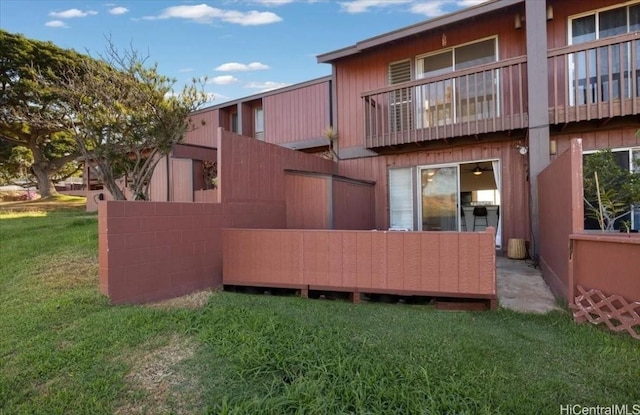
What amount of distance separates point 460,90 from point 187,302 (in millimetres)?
6352

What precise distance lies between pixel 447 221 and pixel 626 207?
308cm

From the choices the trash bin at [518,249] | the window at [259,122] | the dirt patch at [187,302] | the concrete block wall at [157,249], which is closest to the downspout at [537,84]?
the trash bin at [518,249]

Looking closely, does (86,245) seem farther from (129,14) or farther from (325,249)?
(129,14)

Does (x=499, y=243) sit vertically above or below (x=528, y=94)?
below

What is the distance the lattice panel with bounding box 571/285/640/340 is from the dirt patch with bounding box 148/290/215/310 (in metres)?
4.19

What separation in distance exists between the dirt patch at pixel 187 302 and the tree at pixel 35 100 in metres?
5.98

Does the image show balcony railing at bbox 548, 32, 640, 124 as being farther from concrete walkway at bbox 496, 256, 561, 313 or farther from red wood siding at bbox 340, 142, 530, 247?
concrete walkway at bbox 496, 256, 561, 313

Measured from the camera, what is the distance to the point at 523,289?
206 inches

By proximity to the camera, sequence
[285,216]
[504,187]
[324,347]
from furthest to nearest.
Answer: [504,187], [285,216], [324,347]

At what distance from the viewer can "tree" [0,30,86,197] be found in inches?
358

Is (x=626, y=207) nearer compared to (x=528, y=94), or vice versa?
(x=626, y=207)

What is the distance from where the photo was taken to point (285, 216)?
6961 millimetres

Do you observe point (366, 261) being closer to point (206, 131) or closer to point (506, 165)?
point (506, 165)

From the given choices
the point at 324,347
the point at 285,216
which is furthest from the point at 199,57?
the point at 324,347
